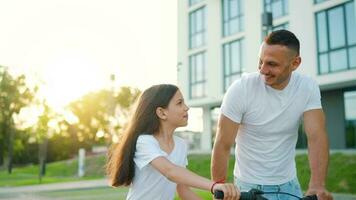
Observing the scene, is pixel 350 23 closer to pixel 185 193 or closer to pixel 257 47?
pixel 257 47

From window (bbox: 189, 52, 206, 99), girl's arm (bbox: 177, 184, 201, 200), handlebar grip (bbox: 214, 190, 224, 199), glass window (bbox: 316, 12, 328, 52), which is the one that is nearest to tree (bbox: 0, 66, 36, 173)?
window (bbox: 189, 52, 206, 99)

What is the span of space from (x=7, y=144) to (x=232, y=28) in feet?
105

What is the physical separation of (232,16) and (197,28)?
3.93 m

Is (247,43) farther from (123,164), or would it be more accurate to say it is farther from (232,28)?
(123,164)

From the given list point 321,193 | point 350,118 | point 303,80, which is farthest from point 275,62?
point 350,118

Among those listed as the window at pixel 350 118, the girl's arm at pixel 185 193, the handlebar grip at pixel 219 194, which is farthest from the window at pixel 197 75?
the handlebar grip at pixel 219 194

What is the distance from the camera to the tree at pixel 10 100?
47.4m

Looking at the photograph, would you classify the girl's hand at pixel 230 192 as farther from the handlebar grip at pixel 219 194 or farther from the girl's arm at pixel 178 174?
the girl's arm at pixel 178 174

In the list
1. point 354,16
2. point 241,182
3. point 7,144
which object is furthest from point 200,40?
point 241,182

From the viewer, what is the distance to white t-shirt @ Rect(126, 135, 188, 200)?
3.07 meters

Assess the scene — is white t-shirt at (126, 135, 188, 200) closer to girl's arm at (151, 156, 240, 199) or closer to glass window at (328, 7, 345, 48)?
girl's arm at (151, 156, 240, 199)

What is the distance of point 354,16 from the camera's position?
2369 cm

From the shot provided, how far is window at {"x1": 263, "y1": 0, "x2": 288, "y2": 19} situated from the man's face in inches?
995

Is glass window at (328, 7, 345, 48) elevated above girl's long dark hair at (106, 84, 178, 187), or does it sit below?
above
